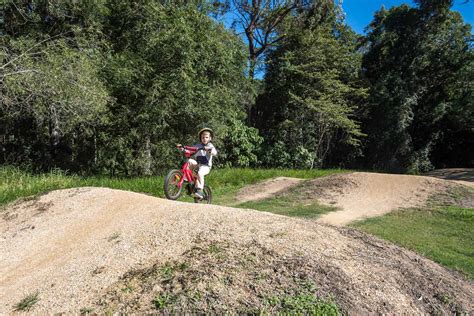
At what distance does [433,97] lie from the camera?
19875 mm

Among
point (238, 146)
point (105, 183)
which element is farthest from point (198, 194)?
point (238, 146)

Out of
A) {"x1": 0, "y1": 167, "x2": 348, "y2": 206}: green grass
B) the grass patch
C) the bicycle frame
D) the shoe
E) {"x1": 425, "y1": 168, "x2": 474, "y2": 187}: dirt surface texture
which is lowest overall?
{"x1": 0, "y1": 167, "x2": 348, "y2": 206}: green grass

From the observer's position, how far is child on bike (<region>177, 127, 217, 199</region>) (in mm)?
6047

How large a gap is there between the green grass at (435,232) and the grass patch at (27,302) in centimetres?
425

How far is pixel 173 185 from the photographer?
6289 mm

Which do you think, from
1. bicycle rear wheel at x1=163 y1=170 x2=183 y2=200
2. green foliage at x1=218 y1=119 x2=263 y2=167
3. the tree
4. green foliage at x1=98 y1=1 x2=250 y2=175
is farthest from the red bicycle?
green foliage at x1=218 y1=119 x2=263 y2=167

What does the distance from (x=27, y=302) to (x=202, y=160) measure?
374cm

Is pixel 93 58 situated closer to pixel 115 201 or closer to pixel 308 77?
pixel 115 201

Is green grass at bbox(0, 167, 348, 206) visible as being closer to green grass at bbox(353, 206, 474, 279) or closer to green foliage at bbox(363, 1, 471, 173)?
green grass at bbox(353, 206, 474, 279)

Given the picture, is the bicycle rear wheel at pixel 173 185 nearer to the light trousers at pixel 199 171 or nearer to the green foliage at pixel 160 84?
the light trousers at pixel 199 171

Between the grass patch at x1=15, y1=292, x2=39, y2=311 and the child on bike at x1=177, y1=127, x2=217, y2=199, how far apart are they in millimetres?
3327

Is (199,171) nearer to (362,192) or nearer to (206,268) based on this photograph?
(206,268)

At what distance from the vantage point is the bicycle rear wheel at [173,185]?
609 cm

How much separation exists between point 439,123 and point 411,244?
17444mm
